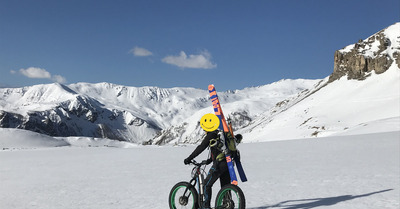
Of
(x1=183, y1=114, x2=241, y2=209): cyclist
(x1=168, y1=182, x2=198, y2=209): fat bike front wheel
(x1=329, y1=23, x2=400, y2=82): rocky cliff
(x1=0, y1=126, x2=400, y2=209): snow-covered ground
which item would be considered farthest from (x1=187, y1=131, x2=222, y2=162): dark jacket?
(x1=329, y1=23, x2=400, y2=82): rocky cliff

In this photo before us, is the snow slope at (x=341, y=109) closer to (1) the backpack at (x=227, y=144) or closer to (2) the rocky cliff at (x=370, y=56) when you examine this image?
(2) the rocky cliff at (x=370, y=56)

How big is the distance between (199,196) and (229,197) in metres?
0.81

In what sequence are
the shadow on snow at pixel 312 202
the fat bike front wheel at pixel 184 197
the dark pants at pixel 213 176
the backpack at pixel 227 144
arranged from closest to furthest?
the backpack at pixel 227 144
the dark pants at pixel 213 176
the fat bike front wheel at pixel 184 197
the shadow on snow at pixel 312 202

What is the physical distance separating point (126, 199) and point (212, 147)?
16.0 ft

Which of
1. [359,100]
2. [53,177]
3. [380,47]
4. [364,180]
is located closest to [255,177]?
[364,180]

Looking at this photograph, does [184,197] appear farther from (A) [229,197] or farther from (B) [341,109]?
(B) [341,109]

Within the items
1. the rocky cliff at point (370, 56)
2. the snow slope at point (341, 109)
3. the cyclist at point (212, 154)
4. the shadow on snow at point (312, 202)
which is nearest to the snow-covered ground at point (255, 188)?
the shadow on snow at point (312, 202)

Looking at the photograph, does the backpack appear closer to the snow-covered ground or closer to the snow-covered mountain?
the snow-covered ground

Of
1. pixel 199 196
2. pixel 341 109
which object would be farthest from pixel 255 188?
pixel 341 109

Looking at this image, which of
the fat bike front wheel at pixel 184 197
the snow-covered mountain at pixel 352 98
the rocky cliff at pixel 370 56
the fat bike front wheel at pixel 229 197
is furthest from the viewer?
the rocky cliff at pixel 370 56

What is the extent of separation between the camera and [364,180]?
13.4 metres

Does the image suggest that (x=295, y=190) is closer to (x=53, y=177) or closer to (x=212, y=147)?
(x=212, y=147)

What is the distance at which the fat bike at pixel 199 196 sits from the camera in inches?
290

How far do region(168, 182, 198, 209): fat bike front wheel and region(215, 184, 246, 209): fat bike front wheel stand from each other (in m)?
0.67
